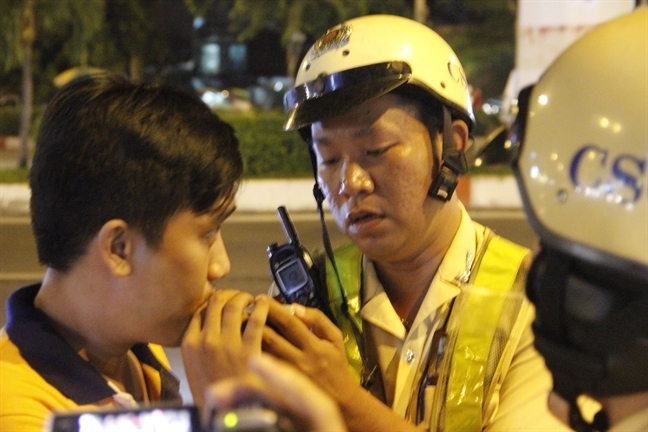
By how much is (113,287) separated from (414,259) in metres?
0.97

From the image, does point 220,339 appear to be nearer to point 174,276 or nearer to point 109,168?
point 174,276

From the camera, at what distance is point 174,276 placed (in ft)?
5.90

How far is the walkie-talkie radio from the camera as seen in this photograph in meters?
2.32

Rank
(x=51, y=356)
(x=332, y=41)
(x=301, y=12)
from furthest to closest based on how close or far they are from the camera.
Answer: (x=301, y=12), (x=332, y=41), (x=51, y=356)

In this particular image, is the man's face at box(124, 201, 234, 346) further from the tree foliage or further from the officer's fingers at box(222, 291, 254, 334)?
the tree foliage

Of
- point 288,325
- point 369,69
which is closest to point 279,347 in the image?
point 288,325

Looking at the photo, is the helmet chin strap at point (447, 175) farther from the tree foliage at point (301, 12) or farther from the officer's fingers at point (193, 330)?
the tree foliage at point (301, 12)

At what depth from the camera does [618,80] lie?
58.3 inches

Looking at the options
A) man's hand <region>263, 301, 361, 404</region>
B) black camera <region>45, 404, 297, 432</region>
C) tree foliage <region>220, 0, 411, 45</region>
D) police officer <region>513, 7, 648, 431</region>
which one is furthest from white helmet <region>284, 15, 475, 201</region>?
tree foliage <region>220, 0, 411, 45</region>

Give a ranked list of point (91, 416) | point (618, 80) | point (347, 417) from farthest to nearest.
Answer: point (347, 417)
point (618, 80)
point (91, 416)

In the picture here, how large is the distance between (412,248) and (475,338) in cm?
37

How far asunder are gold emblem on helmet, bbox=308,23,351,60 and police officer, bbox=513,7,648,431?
976 millimetres

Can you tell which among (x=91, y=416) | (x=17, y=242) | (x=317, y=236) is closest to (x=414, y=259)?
(x=91, y=416)

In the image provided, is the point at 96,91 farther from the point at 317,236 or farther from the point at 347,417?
the point at 317,236
